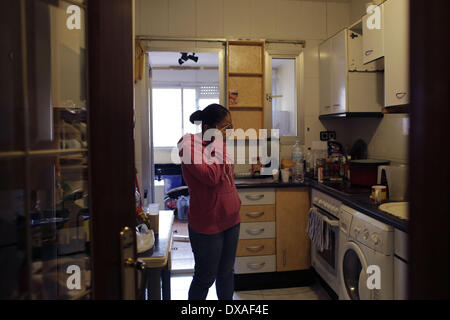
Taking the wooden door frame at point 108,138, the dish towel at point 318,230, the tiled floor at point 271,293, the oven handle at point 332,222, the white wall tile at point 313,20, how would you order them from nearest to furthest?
the wooden door frame at point 108,138 → the oven handle at point 332,222 → the dish towel at point 318,230 → the tiled floor at point 271,293 → the white wall tile at point 313,20

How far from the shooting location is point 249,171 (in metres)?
2.98

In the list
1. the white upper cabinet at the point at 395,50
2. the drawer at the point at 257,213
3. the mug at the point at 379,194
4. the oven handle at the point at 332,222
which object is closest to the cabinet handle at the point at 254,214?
the drawer at the point at 257,213

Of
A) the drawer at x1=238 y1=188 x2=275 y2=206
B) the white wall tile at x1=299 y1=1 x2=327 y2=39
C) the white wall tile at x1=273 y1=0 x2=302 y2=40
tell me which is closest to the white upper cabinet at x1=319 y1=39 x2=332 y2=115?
the white wall tile at x1=299 y1=1 x2=327 y2=39

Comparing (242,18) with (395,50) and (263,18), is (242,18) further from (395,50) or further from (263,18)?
(395,50)

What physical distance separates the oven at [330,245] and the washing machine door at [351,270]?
0.20 meters

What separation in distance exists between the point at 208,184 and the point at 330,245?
110cm

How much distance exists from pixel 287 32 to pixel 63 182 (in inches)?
111

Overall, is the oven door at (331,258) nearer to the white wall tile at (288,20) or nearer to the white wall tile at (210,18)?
the white wall tile at (288,20)

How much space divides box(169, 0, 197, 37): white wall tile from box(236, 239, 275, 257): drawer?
1.98 m

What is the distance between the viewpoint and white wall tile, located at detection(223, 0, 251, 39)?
2893mm

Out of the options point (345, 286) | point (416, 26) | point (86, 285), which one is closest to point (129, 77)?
point (86, 285)

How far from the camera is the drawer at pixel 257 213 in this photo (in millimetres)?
2496

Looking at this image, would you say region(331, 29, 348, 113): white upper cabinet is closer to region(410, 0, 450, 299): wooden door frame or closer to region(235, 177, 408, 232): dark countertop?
region(235, 177, 408, 232): dark countertop

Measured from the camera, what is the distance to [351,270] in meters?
1.81
